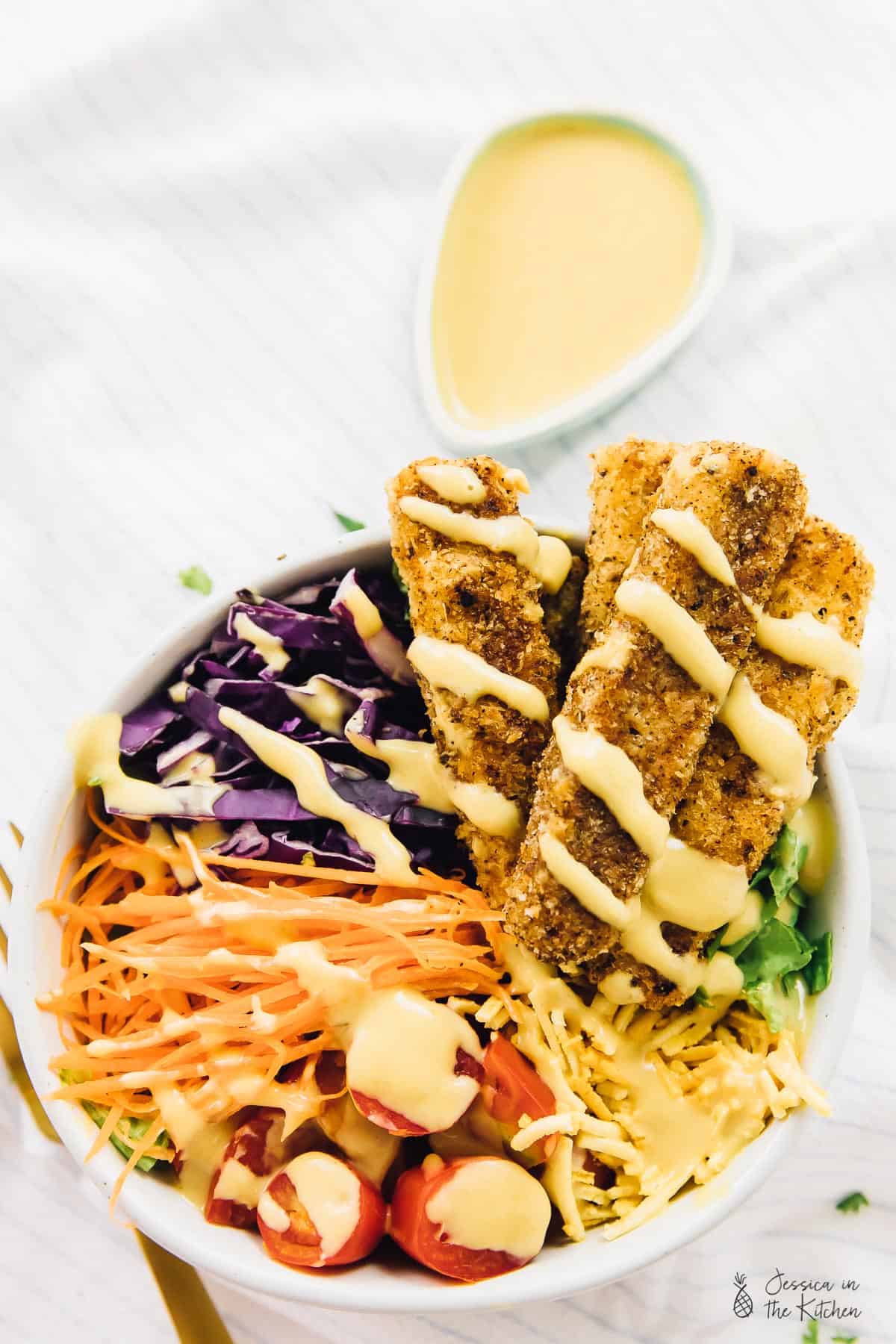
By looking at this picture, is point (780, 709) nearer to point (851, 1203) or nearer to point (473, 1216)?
point (473, 1216)

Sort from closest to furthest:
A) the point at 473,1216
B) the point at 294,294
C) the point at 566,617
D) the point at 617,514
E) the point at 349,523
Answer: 1. the point at 473,1216
2. the point at 617,514
3. the point at 566,617
4. the point at 349,523
5. the point at 294,294

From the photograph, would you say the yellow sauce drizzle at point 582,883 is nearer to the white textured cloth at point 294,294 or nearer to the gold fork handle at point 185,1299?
the white textured cloth at point 294,294

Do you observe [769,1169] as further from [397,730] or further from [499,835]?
[397,730]

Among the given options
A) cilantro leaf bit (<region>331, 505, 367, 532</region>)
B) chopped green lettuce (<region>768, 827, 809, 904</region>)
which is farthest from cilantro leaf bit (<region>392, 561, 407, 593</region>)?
chopped green lettuce (<region>768, 827, 809, 904</region>)

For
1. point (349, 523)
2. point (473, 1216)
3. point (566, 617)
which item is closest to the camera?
point (473, 1216)

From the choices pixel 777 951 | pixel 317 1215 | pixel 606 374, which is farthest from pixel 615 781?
pixel 606 374

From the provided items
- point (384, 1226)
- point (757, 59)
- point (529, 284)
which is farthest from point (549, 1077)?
point (757, 59)
